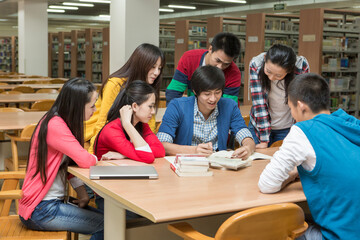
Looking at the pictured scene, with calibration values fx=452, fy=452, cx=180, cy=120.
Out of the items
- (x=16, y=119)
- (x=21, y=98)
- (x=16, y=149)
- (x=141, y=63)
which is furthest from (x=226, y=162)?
(x=21, y=98)

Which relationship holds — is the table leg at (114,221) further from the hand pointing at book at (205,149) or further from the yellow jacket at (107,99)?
the yellow jacket at (107,99)

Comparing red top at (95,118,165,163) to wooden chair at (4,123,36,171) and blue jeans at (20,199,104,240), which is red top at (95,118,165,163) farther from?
wooden chair at (4,123,36,171)

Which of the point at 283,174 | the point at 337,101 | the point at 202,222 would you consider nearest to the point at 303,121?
the point at 283,174

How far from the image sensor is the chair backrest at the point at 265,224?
1528mm

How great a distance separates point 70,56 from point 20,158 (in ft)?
38.7

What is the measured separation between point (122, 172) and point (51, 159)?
387mm

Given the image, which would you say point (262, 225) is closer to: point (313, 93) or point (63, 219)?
point (313, 93)

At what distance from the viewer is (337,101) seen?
8.26m

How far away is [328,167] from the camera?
5.81 feet

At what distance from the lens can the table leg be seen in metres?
1.88

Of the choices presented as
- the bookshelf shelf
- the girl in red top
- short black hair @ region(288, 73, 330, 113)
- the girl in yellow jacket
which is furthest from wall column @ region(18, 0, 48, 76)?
short black hair @ region(288, 73, 330, 113)

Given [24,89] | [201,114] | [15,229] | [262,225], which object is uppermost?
[201,114]

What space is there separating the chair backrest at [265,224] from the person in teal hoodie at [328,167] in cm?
14

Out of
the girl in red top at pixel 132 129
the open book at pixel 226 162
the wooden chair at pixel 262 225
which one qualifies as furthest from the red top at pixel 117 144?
the wooden chair at pixel 262 225
